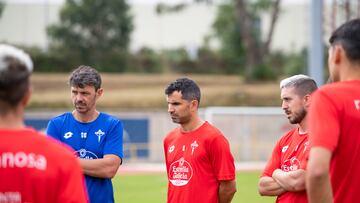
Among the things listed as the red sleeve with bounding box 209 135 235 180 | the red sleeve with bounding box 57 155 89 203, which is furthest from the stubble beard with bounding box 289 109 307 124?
the red sleeve with bounding box 57 155 89 203

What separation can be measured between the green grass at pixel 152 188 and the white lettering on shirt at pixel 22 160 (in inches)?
507

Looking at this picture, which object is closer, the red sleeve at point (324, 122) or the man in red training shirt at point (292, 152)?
the red sleeve at point (324, 122)

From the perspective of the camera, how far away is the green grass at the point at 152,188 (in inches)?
677

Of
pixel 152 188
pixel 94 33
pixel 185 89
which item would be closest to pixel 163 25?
pixel 94 33

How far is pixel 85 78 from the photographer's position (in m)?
6.93

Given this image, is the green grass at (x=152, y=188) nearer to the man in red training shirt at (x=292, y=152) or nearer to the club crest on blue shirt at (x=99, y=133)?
the club crest on blue shirt at (x=99, y=133)

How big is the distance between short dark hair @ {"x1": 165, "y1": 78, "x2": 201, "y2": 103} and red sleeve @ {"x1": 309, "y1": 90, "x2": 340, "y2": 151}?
2.92 m

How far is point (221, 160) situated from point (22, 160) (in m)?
3.29

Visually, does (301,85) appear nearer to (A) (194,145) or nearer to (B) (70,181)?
(A) (194,145)

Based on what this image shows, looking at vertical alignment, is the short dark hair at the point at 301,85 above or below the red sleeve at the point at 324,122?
above

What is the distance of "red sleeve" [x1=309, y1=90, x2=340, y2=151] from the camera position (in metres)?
4.25

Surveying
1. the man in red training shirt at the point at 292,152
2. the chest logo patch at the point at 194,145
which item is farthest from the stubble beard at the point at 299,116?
the chest logo patch at the point at 194,145

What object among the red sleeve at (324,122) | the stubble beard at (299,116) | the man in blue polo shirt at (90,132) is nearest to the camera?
the red sleeve at (324,122)

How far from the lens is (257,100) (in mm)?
44188
